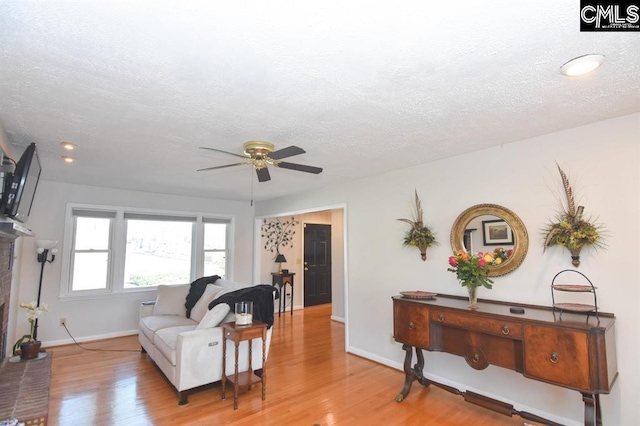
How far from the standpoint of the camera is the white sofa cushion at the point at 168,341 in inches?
123

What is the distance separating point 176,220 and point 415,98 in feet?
16.4

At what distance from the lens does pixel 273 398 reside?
3.11 metres

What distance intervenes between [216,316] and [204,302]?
101 centimetres

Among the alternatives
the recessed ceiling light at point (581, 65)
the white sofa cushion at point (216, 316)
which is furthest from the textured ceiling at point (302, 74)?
the white sofa cushion at point (216, 316)

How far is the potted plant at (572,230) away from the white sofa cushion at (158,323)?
148 inches

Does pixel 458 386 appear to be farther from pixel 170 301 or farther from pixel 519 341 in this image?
pixel 170 301

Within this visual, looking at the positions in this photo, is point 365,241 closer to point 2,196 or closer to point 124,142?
point 124,142

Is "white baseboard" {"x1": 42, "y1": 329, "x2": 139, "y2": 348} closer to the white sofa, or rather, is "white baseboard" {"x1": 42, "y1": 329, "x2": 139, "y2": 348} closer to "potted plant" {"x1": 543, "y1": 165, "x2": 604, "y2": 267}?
the white sofa

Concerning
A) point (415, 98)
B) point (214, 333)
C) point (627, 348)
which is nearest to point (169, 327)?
point (214, 333)

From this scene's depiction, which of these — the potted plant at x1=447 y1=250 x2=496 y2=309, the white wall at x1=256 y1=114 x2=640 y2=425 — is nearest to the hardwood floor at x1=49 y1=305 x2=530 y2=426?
the white wall at x1=256 y1=114 x2=640 y2=425

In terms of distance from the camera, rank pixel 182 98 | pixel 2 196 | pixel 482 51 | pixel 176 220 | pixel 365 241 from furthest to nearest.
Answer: pixel 176 220 → pixel 365 241 → pixel 2 196 → pixel 182 98 → pixel 482 51

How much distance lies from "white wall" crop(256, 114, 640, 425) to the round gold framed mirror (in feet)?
0.23

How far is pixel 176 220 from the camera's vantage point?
5859 millimetres

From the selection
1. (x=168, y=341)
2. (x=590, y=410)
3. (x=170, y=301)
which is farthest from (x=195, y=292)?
(x=590, y=410)
